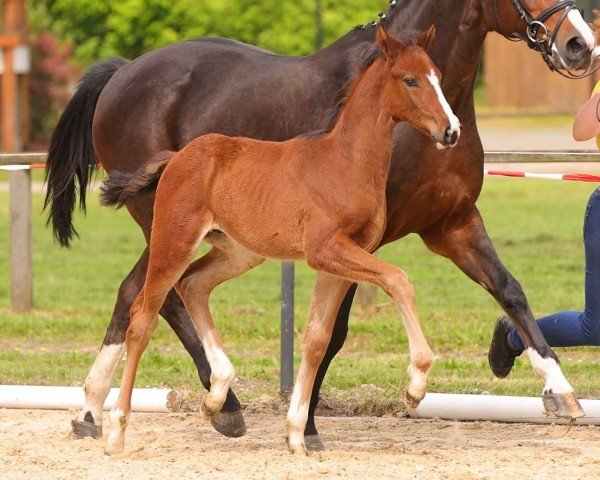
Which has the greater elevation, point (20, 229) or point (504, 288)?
point (504, 288)

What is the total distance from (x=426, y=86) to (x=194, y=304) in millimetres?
1589

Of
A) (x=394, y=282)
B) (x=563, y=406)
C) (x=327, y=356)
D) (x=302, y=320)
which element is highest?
(x=394, y=282)

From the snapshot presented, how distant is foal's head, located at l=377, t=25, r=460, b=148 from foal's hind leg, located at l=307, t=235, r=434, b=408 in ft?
1.66

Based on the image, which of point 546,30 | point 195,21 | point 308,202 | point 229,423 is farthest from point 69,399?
point 195,21

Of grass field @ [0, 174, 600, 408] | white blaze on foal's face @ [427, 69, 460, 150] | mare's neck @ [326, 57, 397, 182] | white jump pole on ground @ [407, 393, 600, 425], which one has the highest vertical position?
white blaze on foal's face @ [427, 69, 460, 150]

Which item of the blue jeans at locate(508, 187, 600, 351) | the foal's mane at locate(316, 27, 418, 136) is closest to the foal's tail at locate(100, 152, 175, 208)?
the foal's mane at locate(316, 27, 418, 136)

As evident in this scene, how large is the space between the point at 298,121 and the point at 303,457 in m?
1.47

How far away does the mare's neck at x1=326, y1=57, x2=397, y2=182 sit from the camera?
15.7ft

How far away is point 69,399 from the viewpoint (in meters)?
6.14

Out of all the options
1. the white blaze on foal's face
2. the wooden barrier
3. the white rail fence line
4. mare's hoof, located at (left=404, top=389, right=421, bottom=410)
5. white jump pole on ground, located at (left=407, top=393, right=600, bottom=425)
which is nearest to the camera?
the white blaze on foal's face

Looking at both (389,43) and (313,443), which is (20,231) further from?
(389,43)

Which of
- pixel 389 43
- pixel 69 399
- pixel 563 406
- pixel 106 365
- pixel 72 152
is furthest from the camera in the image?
pixel 72 152

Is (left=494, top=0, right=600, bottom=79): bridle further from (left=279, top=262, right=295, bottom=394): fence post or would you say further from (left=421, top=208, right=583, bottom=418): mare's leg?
(left=279, top=262, right=295, bottom=394): fence post

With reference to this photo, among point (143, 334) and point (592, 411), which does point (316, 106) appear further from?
point (592, 411)
